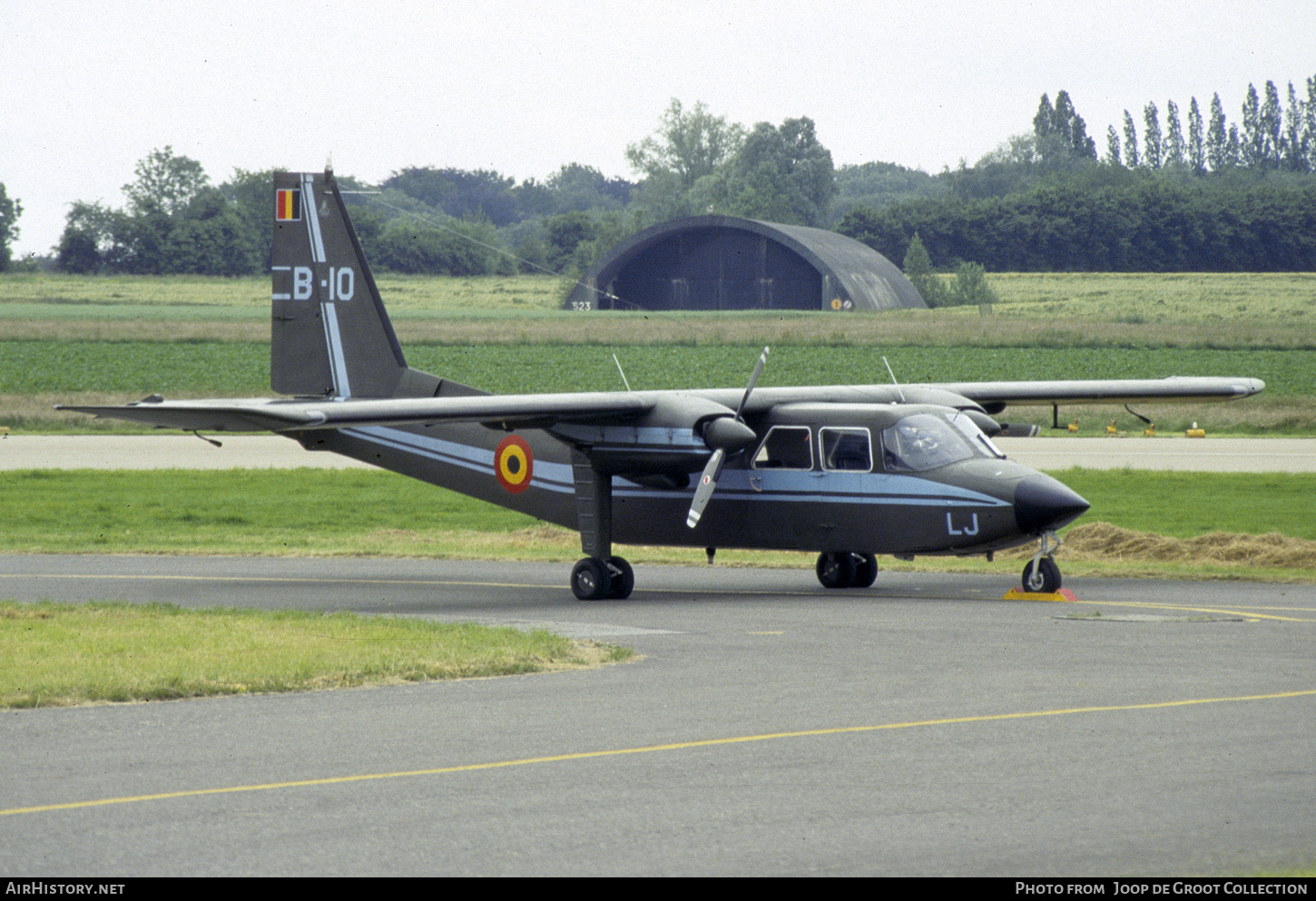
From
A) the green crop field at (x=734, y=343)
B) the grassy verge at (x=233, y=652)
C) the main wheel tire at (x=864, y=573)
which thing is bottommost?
the main wheel tire at (x=864, y=573)

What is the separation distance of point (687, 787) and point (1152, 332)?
62.6 m

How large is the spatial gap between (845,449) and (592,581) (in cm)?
404

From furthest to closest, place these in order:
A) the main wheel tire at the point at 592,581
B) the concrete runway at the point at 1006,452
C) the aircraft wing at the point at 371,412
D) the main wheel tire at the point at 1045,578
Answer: the concrete runway at the point at 1006,452, the main wheel tire at the point at 592,581, the main wheel tire at the point at 1045,578, the aircraft wing at the point at 371,412

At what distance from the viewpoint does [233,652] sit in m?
15.1

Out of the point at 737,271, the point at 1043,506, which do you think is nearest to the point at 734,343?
the point at 737,271

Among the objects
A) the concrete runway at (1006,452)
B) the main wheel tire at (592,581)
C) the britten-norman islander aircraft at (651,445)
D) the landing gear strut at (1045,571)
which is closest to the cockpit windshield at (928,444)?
the britten-norman islander aircraft at (651,445)

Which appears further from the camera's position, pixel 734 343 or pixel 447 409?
pixel 734 343

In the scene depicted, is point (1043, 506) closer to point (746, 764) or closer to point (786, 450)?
point (786, 450)

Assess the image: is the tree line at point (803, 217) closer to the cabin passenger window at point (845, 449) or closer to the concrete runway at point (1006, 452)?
the concrete runway at point (1006, 452)

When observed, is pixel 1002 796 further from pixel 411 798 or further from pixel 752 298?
pixel 752 298

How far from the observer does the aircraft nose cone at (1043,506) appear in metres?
19.2

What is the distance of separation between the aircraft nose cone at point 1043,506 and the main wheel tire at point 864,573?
3.40 meters

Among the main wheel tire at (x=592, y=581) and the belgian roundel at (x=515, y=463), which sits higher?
the belgian roundel at (x=515, y=463)

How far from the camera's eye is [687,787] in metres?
9.32
